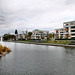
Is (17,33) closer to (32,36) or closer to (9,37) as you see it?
Answer: (9,37)

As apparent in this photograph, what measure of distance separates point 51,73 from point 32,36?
143 m

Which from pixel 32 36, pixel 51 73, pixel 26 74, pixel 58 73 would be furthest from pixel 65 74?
pixel 32 36

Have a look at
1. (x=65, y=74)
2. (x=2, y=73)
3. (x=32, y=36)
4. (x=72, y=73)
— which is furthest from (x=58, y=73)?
(x=32, y=36)

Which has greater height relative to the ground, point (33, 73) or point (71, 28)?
point (71, 28)

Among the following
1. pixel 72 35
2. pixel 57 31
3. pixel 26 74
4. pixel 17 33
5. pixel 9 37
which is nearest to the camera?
pixel 26 74

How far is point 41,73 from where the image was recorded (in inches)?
372

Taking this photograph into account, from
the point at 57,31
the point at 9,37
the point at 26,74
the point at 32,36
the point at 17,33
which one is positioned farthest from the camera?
the point at 17,33

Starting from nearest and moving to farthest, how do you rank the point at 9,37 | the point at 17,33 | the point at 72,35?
the point at 72,35, the point at 9,37, the point at 17,33

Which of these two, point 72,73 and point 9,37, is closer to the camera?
point 72,73

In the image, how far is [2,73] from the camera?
9445 mm

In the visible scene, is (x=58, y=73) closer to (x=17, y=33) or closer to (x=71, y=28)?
(x=71, y=28)

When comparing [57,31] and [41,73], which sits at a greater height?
[57,31]

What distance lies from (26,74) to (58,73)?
10.1ft

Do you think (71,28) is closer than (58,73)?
No
